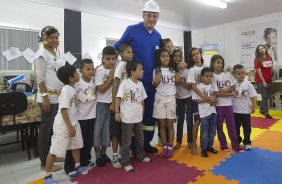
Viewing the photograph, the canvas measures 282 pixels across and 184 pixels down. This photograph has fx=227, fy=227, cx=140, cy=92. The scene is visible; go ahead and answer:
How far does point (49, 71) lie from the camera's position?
2.22 metres

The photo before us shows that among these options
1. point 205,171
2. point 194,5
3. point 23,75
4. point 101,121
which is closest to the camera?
point 205,171

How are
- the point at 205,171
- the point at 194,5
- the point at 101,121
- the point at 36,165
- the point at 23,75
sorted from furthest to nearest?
→ the point at 194,5, the point at 23,75, the point at 36,165, the point at 101,121, the point at 205,171

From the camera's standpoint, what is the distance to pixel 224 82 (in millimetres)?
2609

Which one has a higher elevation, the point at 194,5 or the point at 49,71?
the point at 194,5

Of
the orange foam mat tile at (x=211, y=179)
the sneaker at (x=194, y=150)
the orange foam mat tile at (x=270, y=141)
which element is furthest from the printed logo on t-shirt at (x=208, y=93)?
the orange foam mat tile at (x=270, y=141)

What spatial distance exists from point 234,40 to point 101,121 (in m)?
6.30

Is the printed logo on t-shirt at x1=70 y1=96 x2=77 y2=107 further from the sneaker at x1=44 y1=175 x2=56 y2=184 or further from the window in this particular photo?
the window

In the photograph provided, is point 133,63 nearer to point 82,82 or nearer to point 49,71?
point 82,82

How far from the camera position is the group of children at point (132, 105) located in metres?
2.07

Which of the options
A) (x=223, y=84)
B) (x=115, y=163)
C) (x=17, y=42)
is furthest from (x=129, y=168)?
(x=17, y=42)

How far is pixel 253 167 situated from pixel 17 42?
5.12m

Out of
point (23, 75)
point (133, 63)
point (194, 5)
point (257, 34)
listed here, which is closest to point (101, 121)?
point (133, 63)

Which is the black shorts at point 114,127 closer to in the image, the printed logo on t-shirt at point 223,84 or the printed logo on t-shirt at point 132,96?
the printed logo on t-shirt at point 132,96

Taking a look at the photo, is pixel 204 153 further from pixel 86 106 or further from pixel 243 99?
pixel 86 106
